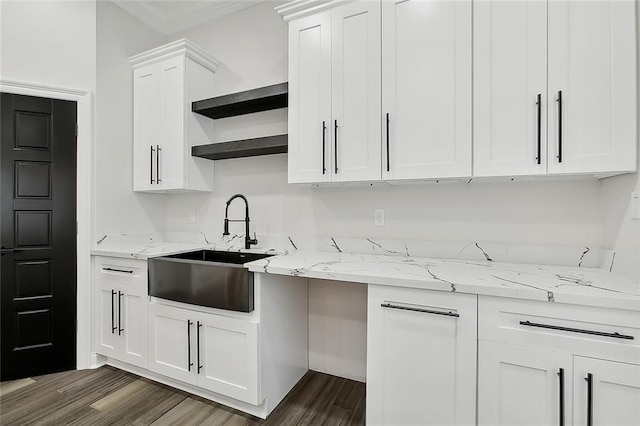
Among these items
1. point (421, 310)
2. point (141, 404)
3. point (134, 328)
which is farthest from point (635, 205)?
point (134, 328)

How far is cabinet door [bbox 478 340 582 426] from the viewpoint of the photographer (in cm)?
114

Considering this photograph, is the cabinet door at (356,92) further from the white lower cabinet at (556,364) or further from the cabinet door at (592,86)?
the white lower cabinet at (556,364)

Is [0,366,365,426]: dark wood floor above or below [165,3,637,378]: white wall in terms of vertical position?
below

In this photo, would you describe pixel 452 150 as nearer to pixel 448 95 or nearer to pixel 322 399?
pixel 448 95

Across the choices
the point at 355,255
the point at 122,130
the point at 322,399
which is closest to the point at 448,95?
the point at 355,255

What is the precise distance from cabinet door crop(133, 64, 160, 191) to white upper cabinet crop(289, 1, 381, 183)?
1.38 meters

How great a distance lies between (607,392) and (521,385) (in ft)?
0.89

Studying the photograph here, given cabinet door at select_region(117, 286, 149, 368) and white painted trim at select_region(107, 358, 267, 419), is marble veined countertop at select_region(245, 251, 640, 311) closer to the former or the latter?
white painted trim at select_region(107, 358, 267, 419)

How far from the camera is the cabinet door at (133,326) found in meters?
2.08

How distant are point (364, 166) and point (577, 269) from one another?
4.18 ft

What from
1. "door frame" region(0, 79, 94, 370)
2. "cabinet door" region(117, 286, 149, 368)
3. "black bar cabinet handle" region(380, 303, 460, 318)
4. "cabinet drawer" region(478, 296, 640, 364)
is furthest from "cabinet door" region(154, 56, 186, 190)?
"cabinet drawer" region(478, 296, 640, 364)

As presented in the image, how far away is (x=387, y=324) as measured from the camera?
140 cm

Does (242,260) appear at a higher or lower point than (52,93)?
lower

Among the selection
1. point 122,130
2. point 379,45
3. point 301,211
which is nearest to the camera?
point 379,45
